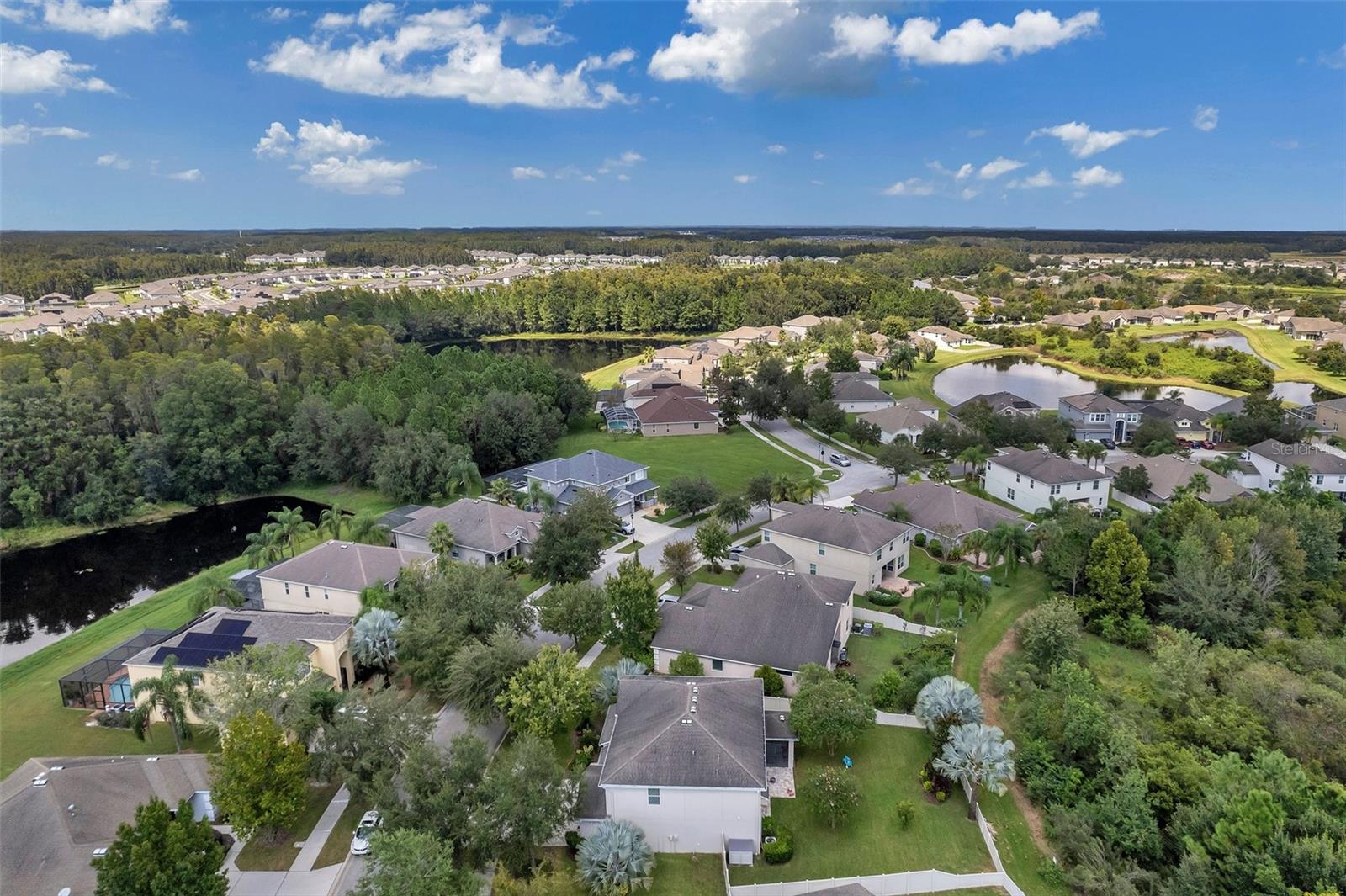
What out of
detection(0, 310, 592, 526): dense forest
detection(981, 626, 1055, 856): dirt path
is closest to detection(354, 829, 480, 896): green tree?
detection(981, 626, 1055, 856): dirt path

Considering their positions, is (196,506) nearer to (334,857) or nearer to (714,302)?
(334,857)

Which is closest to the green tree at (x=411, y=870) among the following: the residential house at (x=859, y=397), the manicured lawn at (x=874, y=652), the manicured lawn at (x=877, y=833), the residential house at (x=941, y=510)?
the manicured lawn at (x=877, y=833)

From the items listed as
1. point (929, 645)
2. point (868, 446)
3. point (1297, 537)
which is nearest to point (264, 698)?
point (929, 645)


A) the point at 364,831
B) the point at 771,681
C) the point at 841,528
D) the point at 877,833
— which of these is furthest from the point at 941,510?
the point at 364,831

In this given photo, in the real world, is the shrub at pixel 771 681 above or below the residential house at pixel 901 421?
below

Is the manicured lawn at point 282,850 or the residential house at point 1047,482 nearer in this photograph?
the manicured lawn at point 282,850

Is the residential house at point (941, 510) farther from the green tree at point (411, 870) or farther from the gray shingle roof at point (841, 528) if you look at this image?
the green tree at point (411, 870)

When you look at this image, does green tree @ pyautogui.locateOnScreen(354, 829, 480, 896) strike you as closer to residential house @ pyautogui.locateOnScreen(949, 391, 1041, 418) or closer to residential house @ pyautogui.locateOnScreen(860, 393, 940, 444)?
residential house @ pyautogui.locateOnScreen(860, 393, 940, 444)
